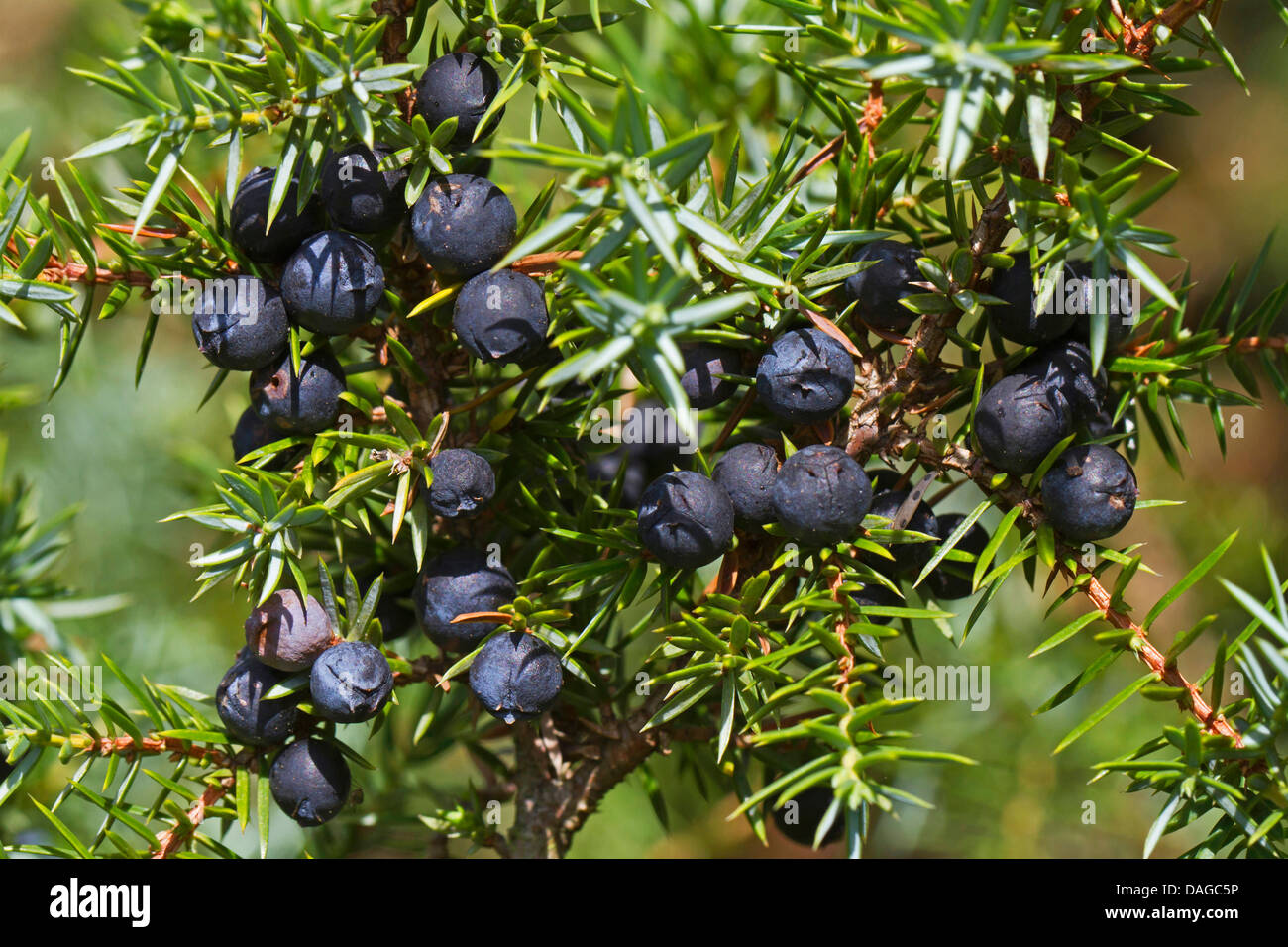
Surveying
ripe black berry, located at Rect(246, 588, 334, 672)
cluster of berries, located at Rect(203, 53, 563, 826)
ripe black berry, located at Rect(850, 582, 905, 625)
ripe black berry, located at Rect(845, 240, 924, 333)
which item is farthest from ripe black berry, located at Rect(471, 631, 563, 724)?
ripe black berry, located at Rect(845, 240, 924, 333)

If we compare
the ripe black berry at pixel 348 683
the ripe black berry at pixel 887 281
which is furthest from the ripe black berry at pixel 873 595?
the ripe black berry at pixel 348 683

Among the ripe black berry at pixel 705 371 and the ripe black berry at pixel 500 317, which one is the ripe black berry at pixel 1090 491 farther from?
the ripe black berry at pixel 500 317

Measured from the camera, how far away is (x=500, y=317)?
0.59 m

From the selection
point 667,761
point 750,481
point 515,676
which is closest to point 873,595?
point 750,481

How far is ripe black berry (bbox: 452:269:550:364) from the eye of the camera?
0.59 m

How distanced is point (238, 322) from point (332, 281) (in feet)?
0.21

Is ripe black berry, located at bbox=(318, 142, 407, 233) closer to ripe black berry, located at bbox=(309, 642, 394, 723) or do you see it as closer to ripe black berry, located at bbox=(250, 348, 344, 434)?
ripe black berry, located at bbox=(250, 348, 344, 434)

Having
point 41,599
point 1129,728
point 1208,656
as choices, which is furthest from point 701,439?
point 1208,656

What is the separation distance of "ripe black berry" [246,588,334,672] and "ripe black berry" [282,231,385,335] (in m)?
0.18

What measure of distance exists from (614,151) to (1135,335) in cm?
44

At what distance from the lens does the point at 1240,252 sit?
6.45 feet

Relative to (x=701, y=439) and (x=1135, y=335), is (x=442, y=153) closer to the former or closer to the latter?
(x=701, y=439)

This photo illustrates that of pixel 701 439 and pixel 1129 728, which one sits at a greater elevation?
pixel 701 439

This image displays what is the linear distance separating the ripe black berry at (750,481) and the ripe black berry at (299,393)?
0.87 feet
